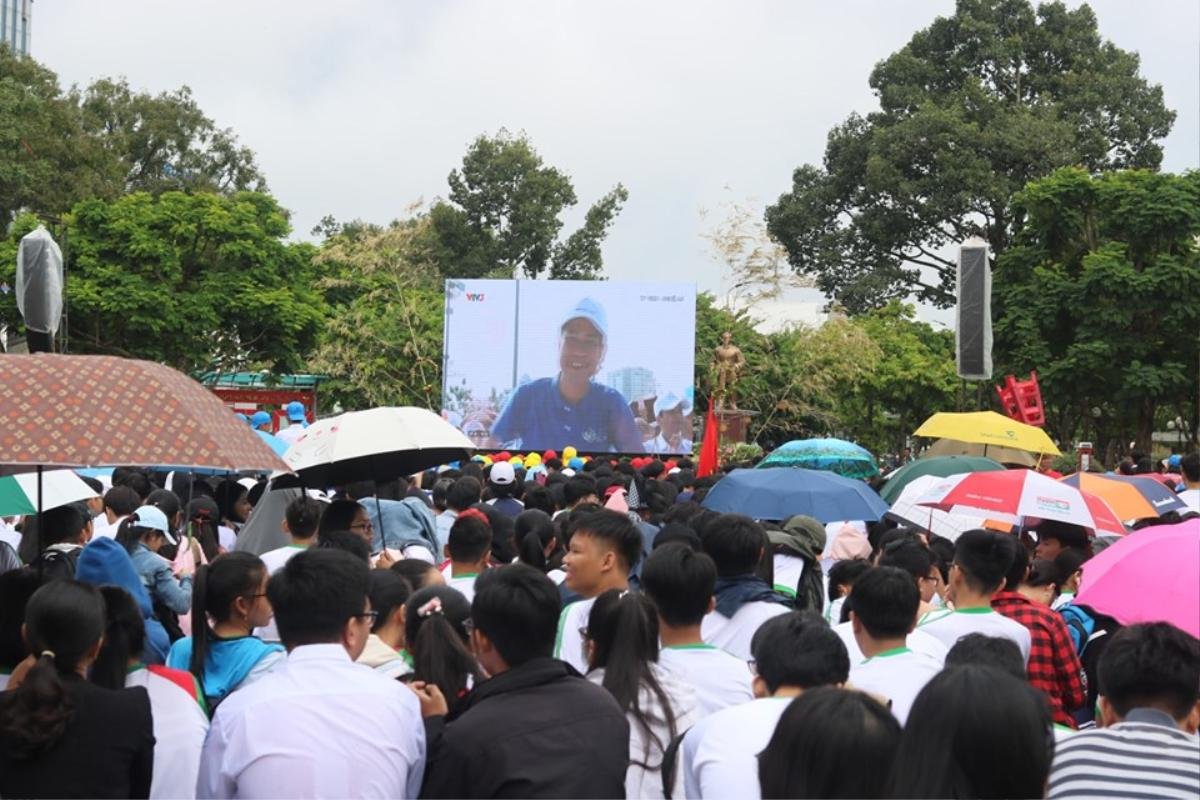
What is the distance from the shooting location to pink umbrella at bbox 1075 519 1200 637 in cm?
455

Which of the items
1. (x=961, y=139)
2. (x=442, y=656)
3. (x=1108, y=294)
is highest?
(x=961, y=139)

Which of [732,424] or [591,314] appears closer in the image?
[591,314]

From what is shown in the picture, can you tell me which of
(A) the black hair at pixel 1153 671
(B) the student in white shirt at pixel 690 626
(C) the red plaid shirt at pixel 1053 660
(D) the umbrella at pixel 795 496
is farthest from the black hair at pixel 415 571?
(D) the umbrella at pixel 795 496

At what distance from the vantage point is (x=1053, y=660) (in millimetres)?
5453

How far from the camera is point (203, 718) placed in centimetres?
425

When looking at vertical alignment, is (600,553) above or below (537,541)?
above

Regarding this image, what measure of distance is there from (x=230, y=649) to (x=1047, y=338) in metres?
28.0

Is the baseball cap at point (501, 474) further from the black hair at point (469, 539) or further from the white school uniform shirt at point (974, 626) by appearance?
the white school uniform shirt at point (974, 626)

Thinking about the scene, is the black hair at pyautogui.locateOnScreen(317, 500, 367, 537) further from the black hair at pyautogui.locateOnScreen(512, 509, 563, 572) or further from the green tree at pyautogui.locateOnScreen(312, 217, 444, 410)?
the green tree at pyautogui.locateOnScreen(312, 217, 444, 410)

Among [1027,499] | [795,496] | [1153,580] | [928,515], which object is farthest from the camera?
[928,515]

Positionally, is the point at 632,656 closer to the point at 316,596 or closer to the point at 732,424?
the point at 316,596

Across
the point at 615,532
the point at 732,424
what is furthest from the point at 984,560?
the point at 732,424

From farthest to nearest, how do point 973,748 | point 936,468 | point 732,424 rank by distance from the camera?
point 732,424 < point 936,468 < point 973,748

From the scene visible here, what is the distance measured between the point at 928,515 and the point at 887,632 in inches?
187
